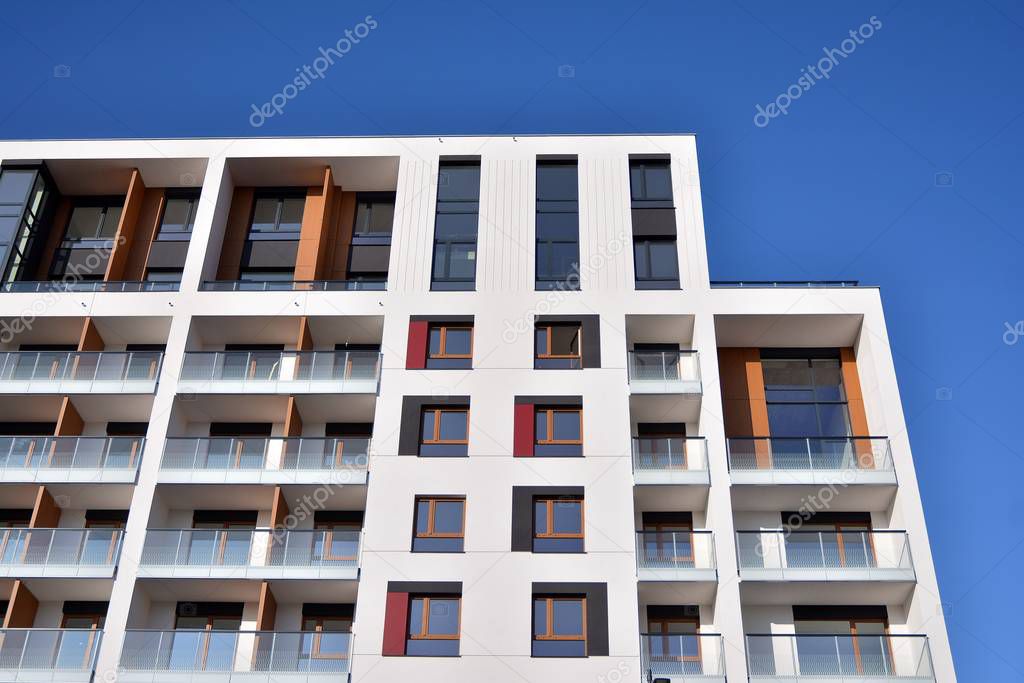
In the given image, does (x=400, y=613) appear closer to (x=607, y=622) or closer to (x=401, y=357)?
(x=607, y=622)

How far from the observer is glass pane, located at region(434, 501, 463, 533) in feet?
102

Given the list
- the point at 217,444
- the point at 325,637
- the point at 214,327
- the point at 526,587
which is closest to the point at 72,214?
the point at 214,327

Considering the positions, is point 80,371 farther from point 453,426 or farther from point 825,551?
point 825,551

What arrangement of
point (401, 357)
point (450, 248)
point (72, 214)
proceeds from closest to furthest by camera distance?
point (401, 357), point (450, 248), point (72, 214)

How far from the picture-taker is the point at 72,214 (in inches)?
1585

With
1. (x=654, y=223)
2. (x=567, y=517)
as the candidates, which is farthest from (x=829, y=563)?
(x=654, y=223)

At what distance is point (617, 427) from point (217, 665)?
41.8 ft

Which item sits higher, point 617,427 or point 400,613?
point 617,427

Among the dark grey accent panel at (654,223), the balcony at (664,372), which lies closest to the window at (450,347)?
the balcony at (664,372)

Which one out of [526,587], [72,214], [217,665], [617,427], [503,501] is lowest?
[217,665]

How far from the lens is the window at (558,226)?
118 ft

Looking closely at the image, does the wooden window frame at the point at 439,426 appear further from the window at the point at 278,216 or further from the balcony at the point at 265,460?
the window at the point at 278,216

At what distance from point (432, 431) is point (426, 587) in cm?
488

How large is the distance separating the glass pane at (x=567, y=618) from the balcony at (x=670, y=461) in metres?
4.03
